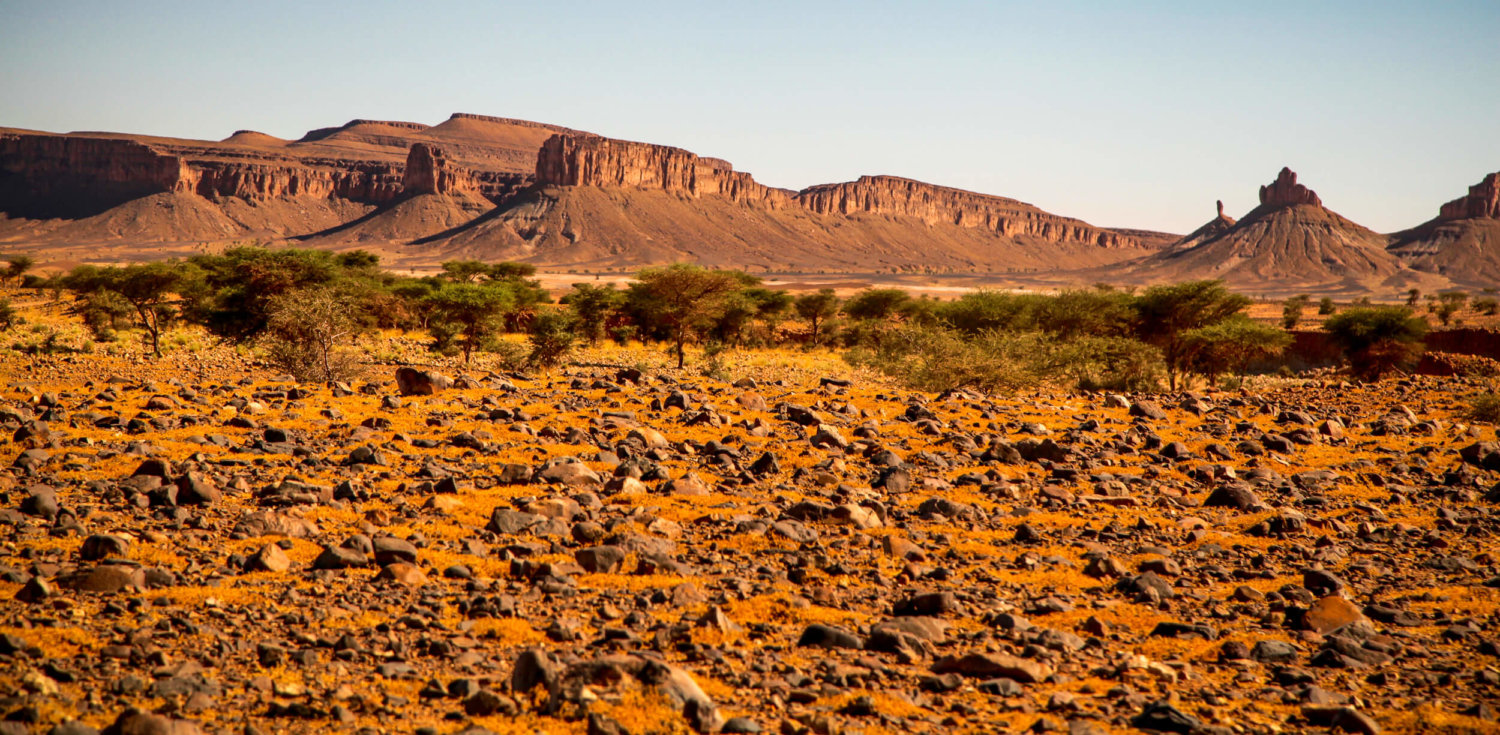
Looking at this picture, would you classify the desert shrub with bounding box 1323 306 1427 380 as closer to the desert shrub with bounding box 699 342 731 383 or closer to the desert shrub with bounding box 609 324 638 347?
the desert shrub with bounding box 699 342 731 383

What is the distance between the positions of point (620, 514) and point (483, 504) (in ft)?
4.58

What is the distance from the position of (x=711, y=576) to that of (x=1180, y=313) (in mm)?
30390

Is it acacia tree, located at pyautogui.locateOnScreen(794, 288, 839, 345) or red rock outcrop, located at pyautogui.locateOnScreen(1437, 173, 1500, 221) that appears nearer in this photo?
acacia tree, located at pyautogui.locateOnScreen(794, 288, 839, 345)

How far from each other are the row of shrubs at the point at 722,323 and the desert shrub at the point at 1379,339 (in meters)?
0.05

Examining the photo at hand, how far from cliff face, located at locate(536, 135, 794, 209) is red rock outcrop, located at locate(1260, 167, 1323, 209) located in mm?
120707

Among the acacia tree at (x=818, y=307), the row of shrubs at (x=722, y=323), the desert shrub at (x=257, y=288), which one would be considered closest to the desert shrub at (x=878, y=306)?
the acacia tree at (x=818, y=307)

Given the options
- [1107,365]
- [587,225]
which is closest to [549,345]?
[1107,365]

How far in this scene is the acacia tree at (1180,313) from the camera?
31703 mm

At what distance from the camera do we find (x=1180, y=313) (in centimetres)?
3234

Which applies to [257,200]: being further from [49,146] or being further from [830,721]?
[830,721]

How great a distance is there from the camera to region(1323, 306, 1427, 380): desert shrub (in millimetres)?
30344

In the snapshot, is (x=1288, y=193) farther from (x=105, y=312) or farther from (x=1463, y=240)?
(x=105, y=312)

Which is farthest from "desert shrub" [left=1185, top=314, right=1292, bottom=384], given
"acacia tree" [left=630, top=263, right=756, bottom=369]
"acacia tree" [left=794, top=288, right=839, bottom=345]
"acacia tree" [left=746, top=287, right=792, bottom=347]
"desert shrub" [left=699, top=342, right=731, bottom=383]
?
"acacia tree" [left=794, top=288, right=839, bottom=345]

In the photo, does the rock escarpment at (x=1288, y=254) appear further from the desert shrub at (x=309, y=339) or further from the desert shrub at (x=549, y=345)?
the desert shrub at (x=309, y=339)
